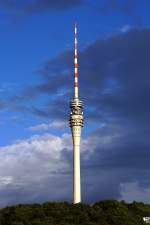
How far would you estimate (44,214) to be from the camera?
193875mm

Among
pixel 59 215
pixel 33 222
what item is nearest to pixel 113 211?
pixel 59 215

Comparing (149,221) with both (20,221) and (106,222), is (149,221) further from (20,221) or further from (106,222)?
(20,221)

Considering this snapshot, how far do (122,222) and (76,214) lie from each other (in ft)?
51.4

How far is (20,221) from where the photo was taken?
615ft

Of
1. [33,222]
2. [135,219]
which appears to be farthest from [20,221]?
[135,219]

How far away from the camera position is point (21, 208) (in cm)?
19988

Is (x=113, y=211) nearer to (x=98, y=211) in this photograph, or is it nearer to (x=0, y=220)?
(x=98, y=211)

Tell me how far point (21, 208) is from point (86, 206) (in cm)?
2169

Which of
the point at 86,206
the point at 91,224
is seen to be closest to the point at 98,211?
the point at 86,206

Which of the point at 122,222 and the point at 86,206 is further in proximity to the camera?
the point at 86,206

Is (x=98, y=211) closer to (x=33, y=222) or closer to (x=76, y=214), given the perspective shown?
(x=76, y=214)

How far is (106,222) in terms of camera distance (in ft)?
608

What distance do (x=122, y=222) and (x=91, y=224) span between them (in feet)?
33.2

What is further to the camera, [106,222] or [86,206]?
[86,206]
